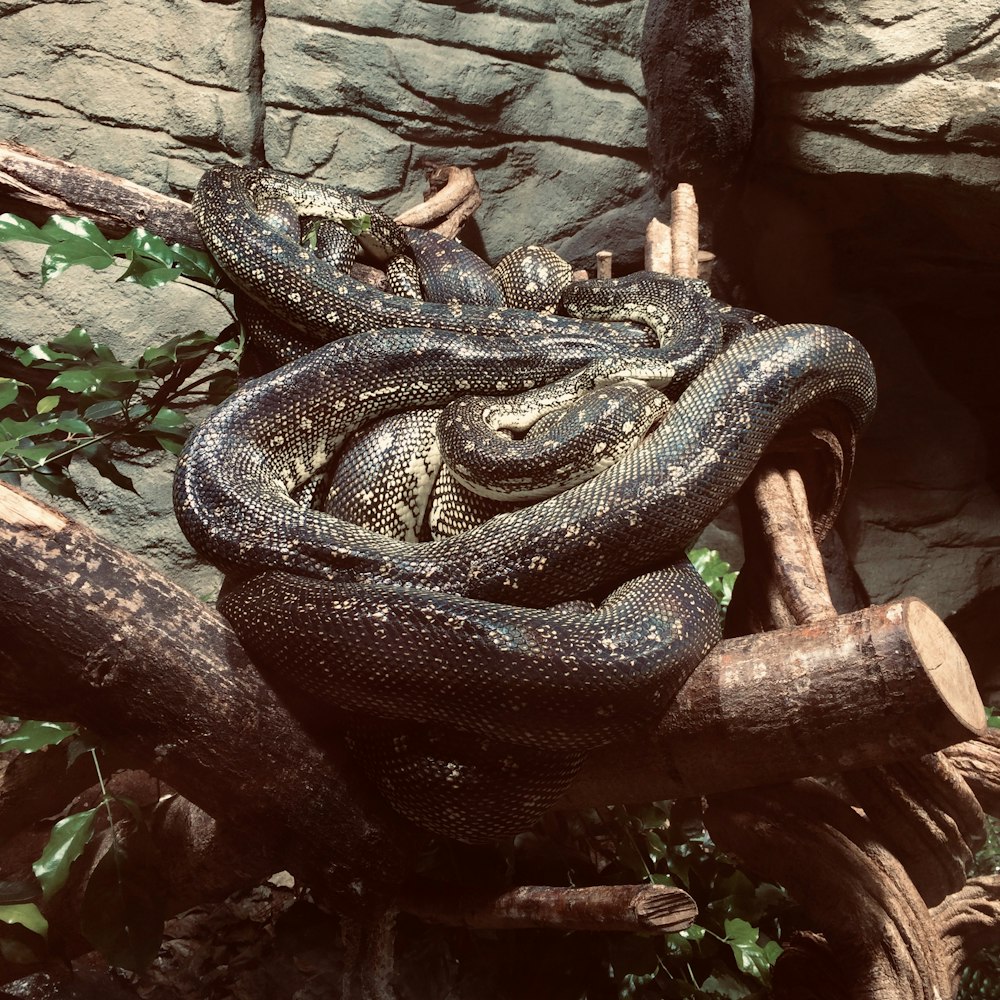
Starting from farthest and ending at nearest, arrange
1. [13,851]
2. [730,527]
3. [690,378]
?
[730,527] < [690,378] < [13,851]

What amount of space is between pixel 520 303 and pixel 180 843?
265 centimetres

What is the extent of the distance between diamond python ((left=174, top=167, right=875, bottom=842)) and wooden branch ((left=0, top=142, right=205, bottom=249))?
1.02 metres

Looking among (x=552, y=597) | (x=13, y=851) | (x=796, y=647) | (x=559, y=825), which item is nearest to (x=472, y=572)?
(x=552, y=597)

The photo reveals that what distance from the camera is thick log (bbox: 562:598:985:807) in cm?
192

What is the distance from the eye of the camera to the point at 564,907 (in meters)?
2.02

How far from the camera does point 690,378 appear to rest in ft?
9.96

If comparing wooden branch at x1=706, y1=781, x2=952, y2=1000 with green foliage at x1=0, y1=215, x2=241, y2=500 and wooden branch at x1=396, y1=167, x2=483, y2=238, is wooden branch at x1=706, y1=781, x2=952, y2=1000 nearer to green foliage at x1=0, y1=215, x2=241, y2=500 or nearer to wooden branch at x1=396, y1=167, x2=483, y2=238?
green foliage at x1=0, y1=215, x2=241, y2=500

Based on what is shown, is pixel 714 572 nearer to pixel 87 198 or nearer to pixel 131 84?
pixel 87 198

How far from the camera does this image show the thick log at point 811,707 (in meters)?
1.92

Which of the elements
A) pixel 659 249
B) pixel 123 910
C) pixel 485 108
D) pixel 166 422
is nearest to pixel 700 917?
pixel 123 910

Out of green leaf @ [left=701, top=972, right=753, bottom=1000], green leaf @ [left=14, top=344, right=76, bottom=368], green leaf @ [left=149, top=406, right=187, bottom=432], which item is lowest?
green leaf @ [left=701, top=972, right=753, bottom=1000]

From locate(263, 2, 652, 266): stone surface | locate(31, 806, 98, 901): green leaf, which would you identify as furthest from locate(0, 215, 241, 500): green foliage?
locate(263, 2, 652, 266): stone surface

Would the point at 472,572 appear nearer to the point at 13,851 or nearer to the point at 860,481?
the point at 13,851

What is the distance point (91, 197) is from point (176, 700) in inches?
95.4
